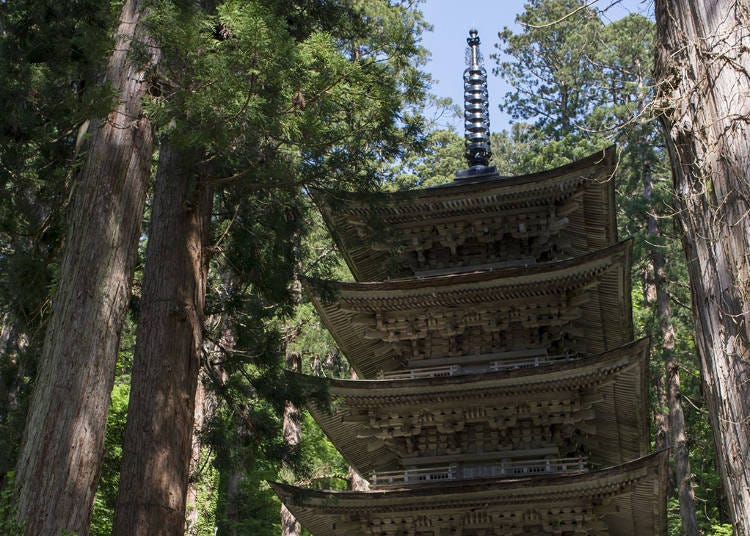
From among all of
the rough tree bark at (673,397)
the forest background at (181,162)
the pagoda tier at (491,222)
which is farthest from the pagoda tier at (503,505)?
the rough tree bark at (673,397)

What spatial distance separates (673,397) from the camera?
69.5 feet

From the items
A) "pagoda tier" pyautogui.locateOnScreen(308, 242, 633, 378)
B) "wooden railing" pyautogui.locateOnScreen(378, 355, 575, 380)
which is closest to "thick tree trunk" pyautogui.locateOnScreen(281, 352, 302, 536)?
"pagoda tier" pyautogui.locateOnScreen(308, 242, 633, 378)

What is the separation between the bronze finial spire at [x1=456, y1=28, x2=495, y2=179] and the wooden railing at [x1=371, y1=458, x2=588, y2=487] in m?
5.50

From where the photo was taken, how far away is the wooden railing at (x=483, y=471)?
11.2m

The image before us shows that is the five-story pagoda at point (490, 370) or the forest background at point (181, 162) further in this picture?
the five-story pagoda at point (490, 370)

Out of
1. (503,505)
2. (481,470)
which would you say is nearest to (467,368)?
(481,470)

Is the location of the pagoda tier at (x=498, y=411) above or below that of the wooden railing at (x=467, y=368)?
below

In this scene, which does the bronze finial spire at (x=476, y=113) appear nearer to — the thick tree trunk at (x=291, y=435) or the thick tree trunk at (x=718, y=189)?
the thick tree trunk at (x=291, y=435)

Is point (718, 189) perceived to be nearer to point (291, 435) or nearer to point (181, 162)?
point (181, 162)

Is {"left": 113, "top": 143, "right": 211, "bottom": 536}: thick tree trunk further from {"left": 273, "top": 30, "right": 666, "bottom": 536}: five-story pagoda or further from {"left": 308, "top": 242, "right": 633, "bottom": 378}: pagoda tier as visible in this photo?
{"left": 308, "top": 242, "right": 633, "bottom": 378}: pagoda tier

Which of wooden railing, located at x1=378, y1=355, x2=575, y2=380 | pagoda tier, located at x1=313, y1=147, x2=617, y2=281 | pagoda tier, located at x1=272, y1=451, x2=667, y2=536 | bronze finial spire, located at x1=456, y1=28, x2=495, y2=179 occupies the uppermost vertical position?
bronze finial spire, located at x1=456, y1=28, x2=495, y2=179

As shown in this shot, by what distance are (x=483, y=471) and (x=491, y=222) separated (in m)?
3.94

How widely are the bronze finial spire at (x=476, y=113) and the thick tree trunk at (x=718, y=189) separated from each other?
1115 cm

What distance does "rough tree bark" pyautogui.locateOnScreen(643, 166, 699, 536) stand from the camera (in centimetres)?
1998
